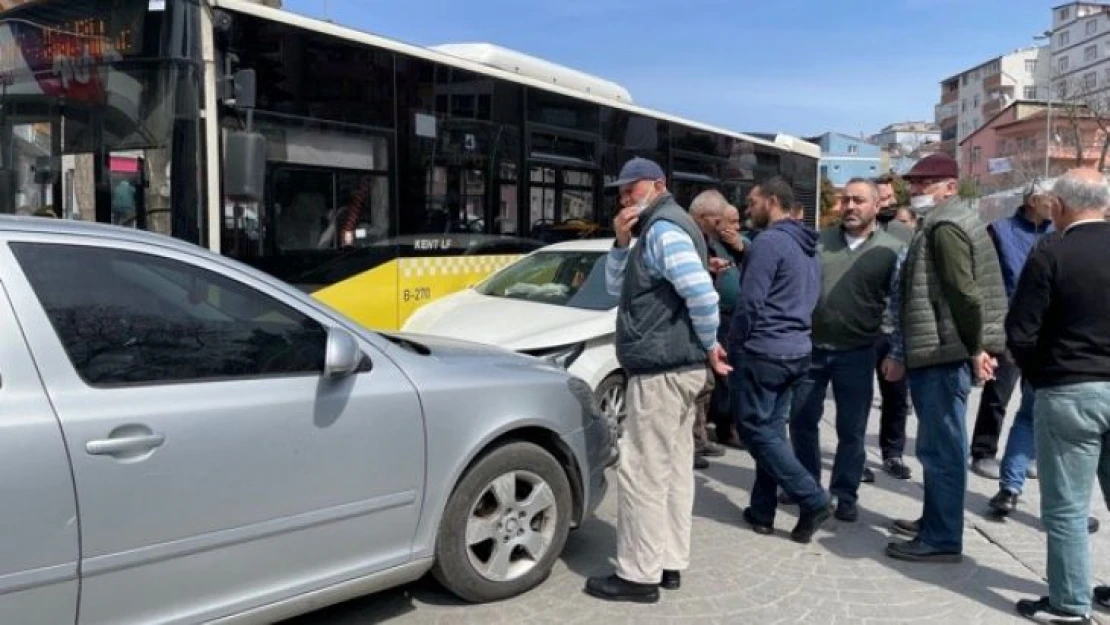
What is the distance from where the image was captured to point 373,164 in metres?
7.12

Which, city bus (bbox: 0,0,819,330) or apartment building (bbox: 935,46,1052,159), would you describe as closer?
city bus (bbox: 0,0,819,330)

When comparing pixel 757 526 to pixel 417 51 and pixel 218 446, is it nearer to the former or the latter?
pixel 218 446

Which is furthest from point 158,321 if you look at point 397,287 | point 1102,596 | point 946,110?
point 946,110

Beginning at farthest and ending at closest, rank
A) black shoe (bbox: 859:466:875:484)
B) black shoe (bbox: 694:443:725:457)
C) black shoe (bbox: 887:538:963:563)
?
black shoe (bbox: 694:443:725:457) < black shoe (bbox: 859:466:875:484) < black shoe (bbox: 887:538:963:563)

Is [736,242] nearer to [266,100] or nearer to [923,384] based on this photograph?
[923,384]

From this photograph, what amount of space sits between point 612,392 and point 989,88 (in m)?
106

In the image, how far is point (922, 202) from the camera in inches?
177

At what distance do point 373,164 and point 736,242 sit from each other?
294 centimetres

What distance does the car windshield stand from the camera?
22.1ft

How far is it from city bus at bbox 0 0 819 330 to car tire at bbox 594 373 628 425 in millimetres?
A: 2045

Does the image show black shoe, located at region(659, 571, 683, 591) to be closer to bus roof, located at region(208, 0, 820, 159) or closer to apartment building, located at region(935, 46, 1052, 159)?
bus roof, located at region(208, 0, 820, 159)

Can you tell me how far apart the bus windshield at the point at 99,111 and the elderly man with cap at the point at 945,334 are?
14.2ft

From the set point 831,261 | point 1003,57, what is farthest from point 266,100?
point 1003,57

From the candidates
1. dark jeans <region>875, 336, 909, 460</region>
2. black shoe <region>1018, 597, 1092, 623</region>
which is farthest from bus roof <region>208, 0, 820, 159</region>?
black shoe <region>1018, 597, 1092, 623</region>
